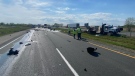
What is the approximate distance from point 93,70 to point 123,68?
140 centimetres

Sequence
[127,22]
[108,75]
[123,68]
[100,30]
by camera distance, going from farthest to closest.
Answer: [127,22] → [100,30] → [123,68] → [108,75]

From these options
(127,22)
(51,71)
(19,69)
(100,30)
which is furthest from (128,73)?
(127,22)

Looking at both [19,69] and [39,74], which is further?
[19,69]

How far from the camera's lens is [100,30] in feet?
140

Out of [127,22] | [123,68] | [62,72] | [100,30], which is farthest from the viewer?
[127,22]

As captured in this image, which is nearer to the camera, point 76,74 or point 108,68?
point 76,74

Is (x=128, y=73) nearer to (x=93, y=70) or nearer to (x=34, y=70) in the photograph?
(x=93, y=70)

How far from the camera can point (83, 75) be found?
721 cm

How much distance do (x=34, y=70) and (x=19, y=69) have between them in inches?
29.8

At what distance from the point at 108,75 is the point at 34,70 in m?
3.15

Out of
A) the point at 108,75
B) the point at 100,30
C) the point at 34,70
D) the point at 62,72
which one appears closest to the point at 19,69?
the point at 34,70

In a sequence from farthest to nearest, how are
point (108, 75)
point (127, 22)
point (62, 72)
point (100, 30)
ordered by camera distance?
point (127, 22), point (100, 30), point (62, 72), point (108, 75)

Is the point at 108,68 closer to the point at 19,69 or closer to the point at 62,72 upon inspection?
the point at 62,72

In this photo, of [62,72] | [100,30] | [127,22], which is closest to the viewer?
[62,72]
